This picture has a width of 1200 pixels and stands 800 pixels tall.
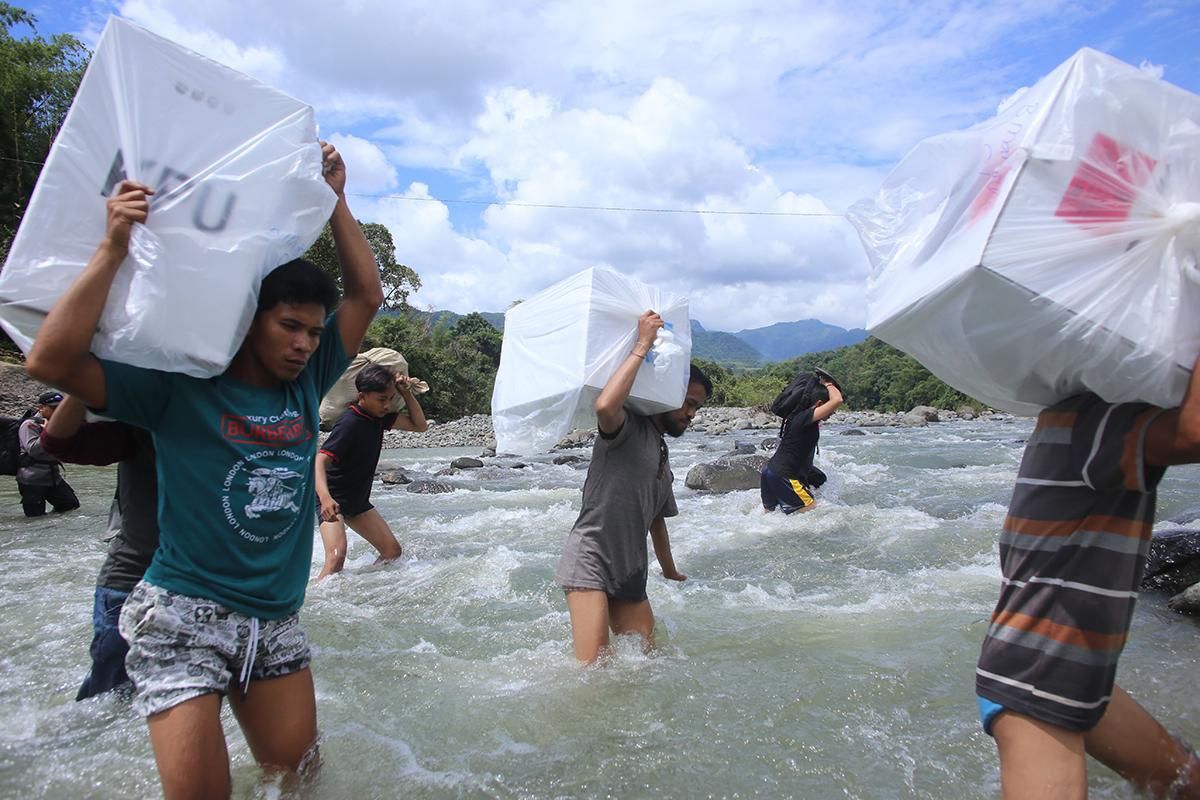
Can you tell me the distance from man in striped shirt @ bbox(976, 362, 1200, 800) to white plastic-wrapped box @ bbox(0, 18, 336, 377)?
6.61 ft

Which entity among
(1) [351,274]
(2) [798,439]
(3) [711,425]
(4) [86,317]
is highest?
(1) [351,274]

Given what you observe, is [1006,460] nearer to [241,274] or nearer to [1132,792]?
[1132,792]

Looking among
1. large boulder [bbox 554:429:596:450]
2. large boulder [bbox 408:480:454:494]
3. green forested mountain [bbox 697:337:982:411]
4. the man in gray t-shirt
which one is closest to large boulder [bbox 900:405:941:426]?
green forested mountain [bbox 697:337:982:411]

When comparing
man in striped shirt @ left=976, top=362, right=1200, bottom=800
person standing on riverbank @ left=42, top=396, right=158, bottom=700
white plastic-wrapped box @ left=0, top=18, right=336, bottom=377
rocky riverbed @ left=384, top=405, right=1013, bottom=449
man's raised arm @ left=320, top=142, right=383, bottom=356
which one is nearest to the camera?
man in striped shirt @ left=976, top=362, right=1200, bottom=800

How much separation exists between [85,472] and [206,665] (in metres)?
16.1

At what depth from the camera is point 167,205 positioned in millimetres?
2023

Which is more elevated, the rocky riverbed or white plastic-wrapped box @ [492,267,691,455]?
white plastic-wrapped box @ [492,267,691,455]

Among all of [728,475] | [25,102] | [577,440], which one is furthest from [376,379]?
[25,102]

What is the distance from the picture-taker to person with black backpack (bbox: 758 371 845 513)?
25.6ft

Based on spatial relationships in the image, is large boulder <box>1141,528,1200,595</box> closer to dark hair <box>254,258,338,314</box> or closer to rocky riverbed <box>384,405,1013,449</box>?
dark hair <box>254,258,338,314</box>

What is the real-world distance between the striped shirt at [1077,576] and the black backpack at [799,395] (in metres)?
5.95

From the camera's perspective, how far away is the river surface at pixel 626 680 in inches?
116

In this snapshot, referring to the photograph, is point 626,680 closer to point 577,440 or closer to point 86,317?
point 86,317

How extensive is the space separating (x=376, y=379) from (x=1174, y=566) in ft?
18.2
